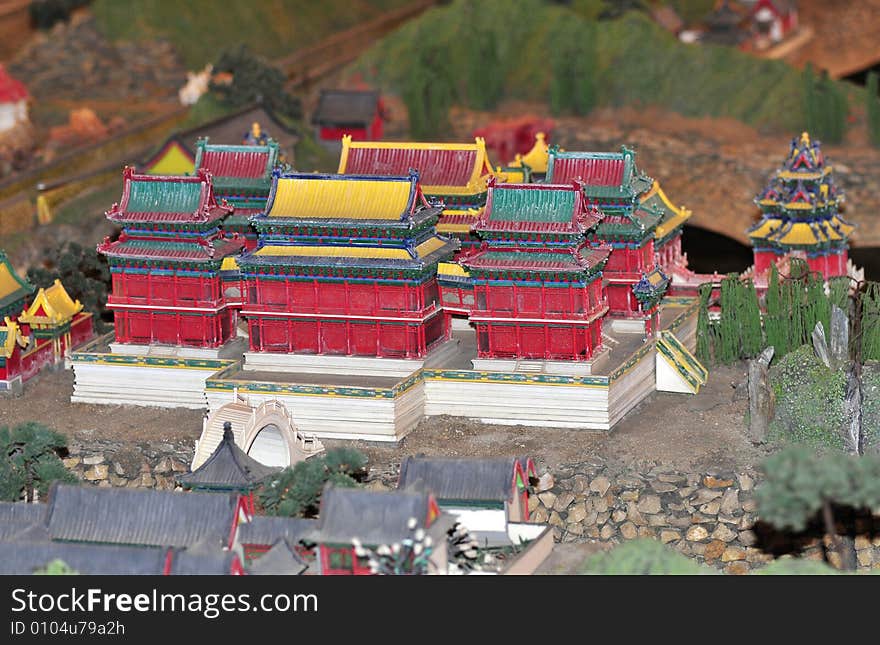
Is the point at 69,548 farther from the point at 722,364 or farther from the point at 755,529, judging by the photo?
the point at 722,364

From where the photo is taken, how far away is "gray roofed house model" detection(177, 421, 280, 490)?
73.9m

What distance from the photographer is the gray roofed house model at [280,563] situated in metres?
66.4

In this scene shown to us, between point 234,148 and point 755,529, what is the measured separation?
27.3 m

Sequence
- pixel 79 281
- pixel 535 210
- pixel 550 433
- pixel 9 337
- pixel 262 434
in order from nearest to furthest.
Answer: pixel 262 434 → pixel 550 433 → pixel 535 210 → pixel 9 337 → pixel 79 281

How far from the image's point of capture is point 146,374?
8631 cm

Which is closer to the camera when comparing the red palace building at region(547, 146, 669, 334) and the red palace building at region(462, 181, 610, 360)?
the red palace building at region(462, 181, 610, 360)

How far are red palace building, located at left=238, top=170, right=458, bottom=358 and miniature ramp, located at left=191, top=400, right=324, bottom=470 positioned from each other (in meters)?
5.21

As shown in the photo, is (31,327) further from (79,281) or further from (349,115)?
(349,115)

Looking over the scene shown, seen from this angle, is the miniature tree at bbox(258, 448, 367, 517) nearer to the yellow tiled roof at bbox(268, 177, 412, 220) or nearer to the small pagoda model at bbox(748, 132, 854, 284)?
the yellow tiled roof at bbox(268, 177, 412, 220)

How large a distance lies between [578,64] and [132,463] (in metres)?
65.4

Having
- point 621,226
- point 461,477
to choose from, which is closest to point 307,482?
point 461,477

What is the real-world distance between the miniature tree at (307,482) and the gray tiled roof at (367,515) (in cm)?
510

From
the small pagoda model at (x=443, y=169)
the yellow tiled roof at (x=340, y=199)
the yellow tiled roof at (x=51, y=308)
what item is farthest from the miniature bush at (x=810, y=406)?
the yellow tiled roof at (x=51, y=308)

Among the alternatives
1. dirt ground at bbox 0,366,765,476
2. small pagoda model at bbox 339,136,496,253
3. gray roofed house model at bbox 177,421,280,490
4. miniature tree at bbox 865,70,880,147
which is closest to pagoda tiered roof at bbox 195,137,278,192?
small pagoda model at bbox 339,136,496,253
